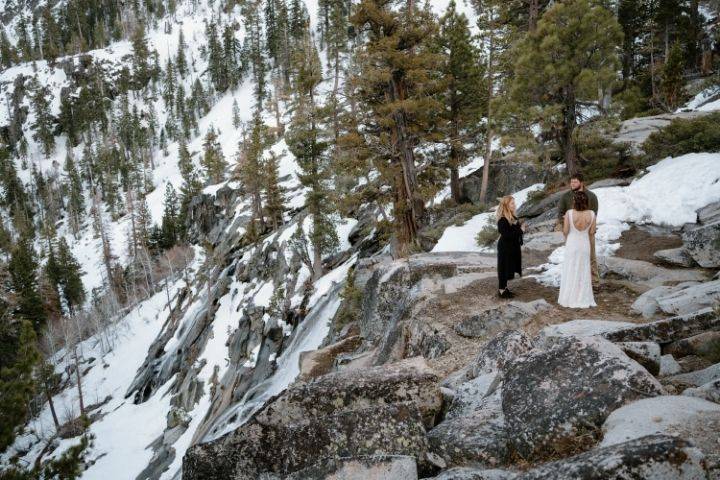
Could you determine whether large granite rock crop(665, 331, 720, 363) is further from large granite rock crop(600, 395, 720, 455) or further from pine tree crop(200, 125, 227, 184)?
pine tree crop(200, 125, 227, 184)

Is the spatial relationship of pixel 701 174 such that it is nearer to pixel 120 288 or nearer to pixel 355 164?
pixel 355 164

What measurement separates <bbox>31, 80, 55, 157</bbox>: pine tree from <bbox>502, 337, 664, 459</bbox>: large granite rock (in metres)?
125

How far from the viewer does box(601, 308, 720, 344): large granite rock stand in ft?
14.8

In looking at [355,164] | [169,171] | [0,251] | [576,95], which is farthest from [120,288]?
[576,95]

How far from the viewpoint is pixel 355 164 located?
1703 cm

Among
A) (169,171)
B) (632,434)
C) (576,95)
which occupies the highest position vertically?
(576,95)

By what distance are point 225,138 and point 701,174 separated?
3328 inches

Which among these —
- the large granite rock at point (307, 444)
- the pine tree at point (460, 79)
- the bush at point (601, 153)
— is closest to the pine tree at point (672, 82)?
the pine tree at point (460, 79)

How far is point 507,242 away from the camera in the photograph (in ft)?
26.0

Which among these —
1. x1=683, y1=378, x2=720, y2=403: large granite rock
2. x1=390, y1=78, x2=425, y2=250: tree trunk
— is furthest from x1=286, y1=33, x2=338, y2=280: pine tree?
x1=683, y1=378, x2=720, y2=403: large granite rock

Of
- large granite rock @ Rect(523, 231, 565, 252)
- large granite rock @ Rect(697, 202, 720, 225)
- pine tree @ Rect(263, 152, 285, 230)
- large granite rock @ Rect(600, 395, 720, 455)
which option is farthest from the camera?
pine tree @ Rect(263, 152, 285, 230)

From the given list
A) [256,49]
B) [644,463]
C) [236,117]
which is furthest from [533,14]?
[256,49]

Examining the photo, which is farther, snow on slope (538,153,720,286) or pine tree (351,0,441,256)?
pine tree (351,0,441,256)

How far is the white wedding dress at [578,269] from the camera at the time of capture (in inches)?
273
